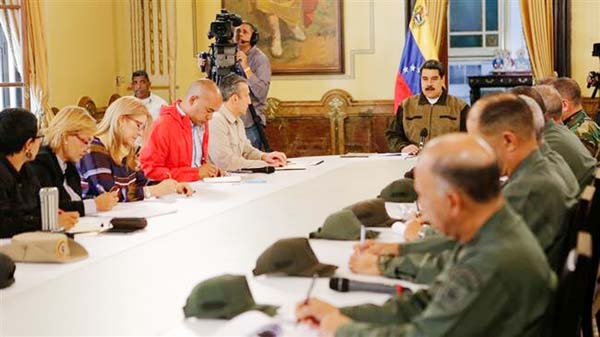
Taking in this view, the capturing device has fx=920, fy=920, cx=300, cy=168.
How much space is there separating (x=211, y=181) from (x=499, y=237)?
12.1 ft

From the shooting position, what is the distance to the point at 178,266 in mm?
3910

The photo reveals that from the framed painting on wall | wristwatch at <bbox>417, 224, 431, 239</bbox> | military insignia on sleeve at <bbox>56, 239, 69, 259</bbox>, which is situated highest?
the framed painting on wall

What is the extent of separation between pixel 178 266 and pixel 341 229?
75cm

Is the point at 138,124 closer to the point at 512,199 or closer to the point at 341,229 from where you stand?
the point at 341,229

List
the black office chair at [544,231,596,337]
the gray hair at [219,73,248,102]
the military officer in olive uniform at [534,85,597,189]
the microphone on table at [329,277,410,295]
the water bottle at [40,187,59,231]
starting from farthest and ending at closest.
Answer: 1. the gray hair at [219,73,248,102]
2. the military officer in olive uniform at [534,85,597,189]
3. the water bottle at [40,187,59,231]
4. the microphone on table at [329,277,410,295]
5. the black office chair at [544,231,596,337]

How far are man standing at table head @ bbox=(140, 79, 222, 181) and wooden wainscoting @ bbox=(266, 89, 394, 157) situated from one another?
4.01 metres

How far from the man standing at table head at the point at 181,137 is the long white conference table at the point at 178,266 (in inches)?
16.9

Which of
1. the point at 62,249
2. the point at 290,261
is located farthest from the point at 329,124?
the point at 290,261

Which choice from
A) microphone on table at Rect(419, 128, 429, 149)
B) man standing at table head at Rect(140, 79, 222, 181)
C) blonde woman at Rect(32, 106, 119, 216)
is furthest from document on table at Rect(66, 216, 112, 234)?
microphone on table at Rect(419, 128, 429, 149)

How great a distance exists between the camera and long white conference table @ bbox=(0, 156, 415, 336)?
9.39 ft

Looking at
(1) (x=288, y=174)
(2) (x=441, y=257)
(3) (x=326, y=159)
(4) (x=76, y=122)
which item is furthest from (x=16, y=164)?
(3) (x=326, y=159)

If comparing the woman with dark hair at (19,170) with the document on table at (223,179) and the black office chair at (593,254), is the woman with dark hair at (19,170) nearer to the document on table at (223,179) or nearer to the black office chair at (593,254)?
the document on table at (223,179)

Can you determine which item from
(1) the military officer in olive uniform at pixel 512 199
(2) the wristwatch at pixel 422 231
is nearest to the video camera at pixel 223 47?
(2) the wristwatch at pixel 422 231

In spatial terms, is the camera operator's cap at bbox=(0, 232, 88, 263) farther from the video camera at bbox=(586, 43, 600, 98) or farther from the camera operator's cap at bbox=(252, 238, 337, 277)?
the video camera at bbox=(586, 43, 600, 98)
